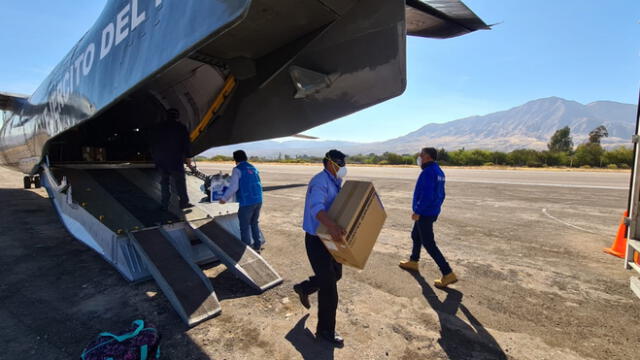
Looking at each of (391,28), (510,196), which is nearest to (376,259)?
(391,28)

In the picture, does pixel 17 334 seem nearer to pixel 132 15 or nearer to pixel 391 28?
pixel 132 15

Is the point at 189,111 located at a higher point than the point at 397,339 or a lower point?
higher

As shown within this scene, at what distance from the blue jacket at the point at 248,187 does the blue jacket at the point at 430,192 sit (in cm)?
263

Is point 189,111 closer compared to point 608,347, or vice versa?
point 608,347

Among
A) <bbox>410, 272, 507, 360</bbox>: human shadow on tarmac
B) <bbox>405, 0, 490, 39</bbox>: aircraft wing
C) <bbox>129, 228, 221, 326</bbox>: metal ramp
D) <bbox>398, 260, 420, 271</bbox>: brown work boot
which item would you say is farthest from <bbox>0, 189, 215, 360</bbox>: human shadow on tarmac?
<bbox>405, 0, 490, 39</bbox>: aircraft wing

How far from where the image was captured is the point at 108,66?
3.63 meters

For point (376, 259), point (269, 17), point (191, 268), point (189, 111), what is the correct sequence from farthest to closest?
point (189, 111), point (376, 259), point (191, 268), point (269, 17)

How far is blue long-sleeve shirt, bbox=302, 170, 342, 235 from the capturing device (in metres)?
3.00

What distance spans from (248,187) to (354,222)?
2774mm

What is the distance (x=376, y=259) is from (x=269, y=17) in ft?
13.4

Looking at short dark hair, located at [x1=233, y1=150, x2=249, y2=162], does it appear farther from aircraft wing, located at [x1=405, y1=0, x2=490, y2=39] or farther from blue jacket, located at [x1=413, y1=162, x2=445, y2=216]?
aircraft wing, located at [x1=405, y1=0, x2=490, y2=39]

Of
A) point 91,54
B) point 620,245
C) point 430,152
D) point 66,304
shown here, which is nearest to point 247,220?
point 66,304

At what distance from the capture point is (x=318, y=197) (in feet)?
9.88

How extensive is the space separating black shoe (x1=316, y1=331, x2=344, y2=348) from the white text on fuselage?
11.7ft
